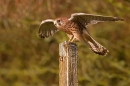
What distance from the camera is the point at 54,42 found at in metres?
8.25

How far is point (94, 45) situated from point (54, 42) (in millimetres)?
4359

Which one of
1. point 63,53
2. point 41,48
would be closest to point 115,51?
point 41,48

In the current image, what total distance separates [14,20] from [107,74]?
1.74m

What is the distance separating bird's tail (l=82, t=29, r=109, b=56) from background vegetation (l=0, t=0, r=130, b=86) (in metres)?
1.84

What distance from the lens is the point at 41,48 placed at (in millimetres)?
7820

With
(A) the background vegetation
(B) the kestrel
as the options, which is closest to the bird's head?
(B) the kestrel

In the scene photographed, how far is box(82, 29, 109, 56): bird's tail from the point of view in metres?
3.84

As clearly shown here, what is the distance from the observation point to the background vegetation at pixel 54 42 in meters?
6.61

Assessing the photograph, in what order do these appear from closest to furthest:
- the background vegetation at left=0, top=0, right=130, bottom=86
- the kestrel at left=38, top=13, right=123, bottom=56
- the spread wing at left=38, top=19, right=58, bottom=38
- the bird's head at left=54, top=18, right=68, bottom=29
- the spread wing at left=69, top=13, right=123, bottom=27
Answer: the spread wing at left=69, top=13, right=123, bottom=27, the kestrel at left=38, top=13, right=123, bottom=56, the bird's head at left=54, top=18, right=68, bottom=29, the spread wing at left=38, top=19, right=58, bottom=38, the background vegetation at left=0, top=0, right=130, bottom=86

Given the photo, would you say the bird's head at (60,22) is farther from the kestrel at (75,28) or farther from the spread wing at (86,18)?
the spread wing at (86,18)

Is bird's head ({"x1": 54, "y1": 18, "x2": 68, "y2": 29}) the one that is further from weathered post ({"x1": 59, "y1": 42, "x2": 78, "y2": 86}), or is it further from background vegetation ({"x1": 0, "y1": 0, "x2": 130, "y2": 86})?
background vegetation ({"x1": 0, "y1": 0, "x2": 130, "y2": 86})

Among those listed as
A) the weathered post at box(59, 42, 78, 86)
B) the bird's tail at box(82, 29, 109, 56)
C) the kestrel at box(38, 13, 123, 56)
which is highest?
the kestrel at box(38, 13, 123, 56)

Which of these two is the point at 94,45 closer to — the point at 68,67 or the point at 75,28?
the point at 75,28

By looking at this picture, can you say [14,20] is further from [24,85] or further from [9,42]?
[24,85]
